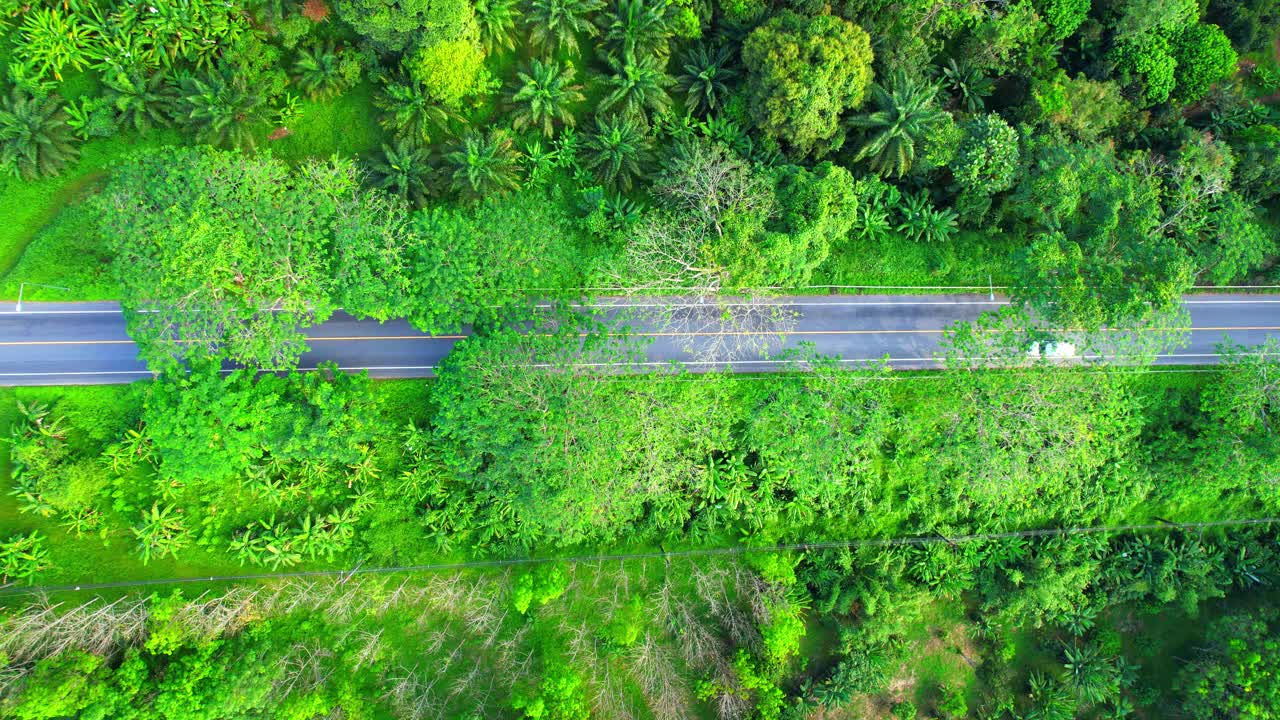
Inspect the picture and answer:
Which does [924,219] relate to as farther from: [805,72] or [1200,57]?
[1200,57]

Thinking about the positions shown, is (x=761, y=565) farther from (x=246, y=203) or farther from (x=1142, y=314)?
(x=246, y=203)

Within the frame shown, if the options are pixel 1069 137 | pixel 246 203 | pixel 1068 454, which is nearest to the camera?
pixel 246 203

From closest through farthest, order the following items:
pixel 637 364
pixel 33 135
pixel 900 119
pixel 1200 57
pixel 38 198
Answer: pixel 33 135 → pixel 900 119 → pixel 38 198 → pixel 637 364 → pixel 1200 57

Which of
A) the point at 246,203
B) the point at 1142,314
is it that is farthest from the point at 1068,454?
the point at 246,203

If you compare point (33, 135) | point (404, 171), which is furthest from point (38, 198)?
point (404, 171)

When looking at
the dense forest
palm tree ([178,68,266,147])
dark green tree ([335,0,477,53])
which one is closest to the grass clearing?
the dense forest

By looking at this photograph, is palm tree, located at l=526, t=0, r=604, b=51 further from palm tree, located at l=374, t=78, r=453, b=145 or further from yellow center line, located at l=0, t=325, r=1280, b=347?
yellow center line, located at l=0, t=325, r=1280, b=347
